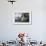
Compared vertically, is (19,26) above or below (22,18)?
below

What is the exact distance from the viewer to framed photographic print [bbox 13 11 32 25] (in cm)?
525

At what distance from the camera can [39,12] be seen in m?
5.28

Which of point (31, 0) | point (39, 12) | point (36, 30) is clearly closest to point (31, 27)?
point (36, 30)

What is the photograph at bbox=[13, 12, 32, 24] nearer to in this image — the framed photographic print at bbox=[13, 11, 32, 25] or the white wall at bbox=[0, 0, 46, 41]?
the framed photographic print at bbox=[13, 11, 32, 25]

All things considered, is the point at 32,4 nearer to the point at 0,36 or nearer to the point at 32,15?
the point at 32,15

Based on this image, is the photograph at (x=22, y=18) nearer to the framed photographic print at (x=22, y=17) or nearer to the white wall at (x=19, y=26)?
the framed photographic print at (x=22, y=17)

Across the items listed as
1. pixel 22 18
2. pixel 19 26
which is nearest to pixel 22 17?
pixel 22 18

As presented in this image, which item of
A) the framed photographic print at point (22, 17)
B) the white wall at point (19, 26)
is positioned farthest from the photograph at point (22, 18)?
the white wall at point (19, 26)

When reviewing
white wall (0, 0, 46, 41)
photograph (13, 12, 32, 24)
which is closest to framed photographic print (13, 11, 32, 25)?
photograph (13, 12, 32, 24)

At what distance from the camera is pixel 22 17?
17.4ft

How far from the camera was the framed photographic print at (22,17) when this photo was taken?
17.2 feet

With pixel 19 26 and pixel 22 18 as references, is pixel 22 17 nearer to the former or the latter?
pixel 22 18

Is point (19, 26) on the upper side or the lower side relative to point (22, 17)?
lower

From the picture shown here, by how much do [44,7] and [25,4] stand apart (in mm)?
773
